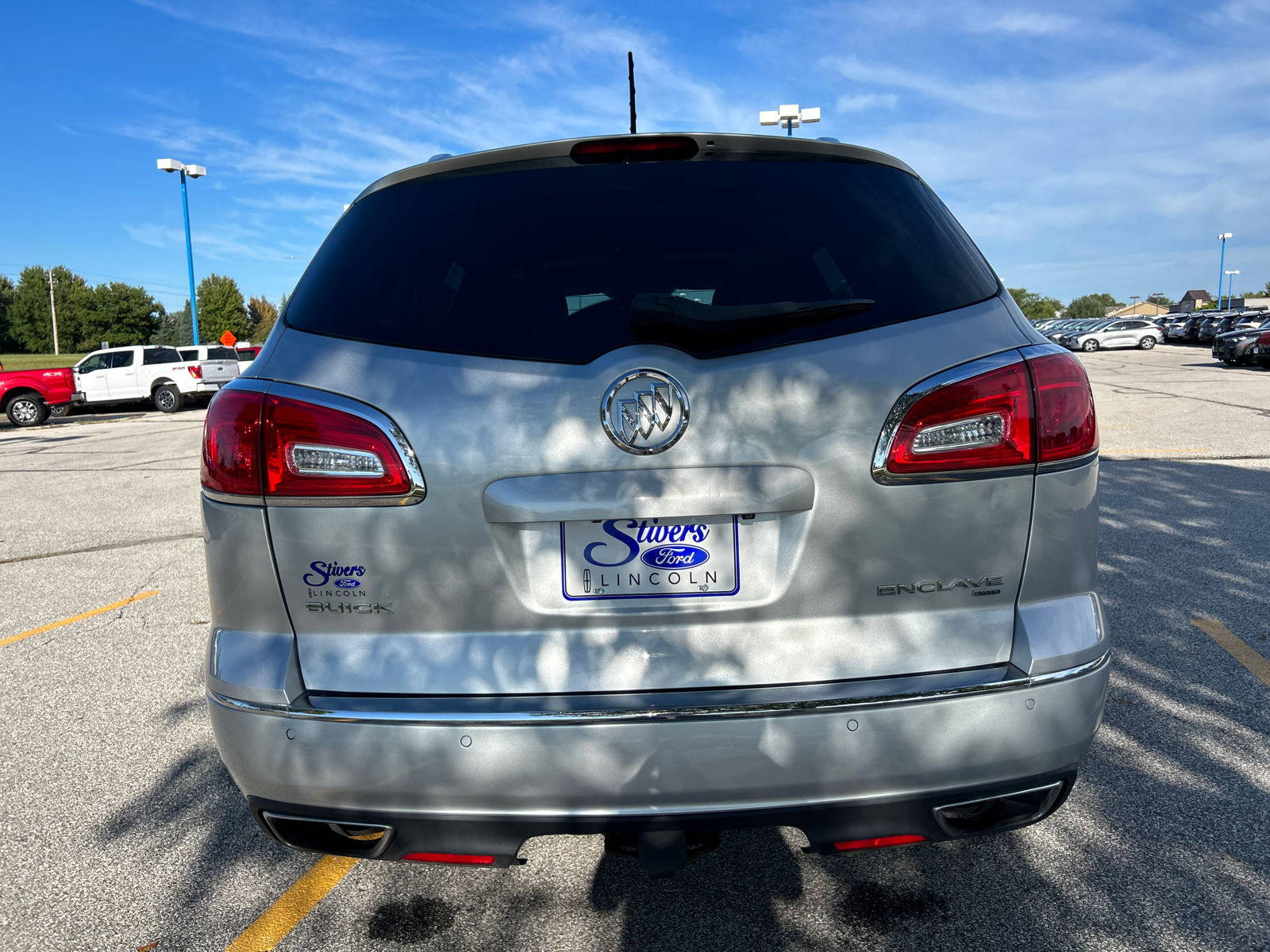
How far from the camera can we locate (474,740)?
165 centimetres

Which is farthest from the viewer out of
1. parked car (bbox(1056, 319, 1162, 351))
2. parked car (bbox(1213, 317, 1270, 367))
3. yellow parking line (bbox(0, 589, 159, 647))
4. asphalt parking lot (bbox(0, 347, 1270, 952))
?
parked car (bbox(1056, 319, 1162, 351))

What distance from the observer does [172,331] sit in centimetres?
10981

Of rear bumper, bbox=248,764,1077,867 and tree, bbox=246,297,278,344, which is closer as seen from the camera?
rear bumper, bbox=248,764,1077,867

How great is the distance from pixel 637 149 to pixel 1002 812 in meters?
1.66

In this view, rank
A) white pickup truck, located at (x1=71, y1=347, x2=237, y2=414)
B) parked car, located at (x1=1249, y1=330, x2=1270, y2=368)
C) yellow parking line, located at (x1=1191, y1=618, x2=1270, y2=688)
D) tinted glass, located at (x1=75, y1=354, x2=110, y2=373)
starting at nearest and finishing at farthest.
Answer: yellow parking line, located at (x1=1191, y1=618, x2=1270, y2=688), tinted glass, located at (x1=75, y1=354, x2=110, y2=373), white pickup truck, located at (x1=71, y1=347, x2=237, y2=414), parked car, located at (x1=1249, y1=330, x2=1270, y2=368)

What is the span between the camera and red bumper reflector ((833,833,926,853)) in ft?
5.62

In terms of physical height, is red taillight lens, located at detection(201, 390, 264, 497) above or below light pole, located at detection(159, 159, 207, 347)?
below

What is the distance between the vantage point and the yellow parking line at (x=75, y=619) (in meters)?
4.65

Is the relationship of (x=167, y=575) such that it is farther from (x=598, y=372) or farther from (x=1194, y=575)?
(x=1194, y=575)

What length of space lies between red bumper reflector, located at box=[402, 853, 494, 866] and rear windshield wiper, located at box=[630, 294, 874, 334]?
1116 millimetres

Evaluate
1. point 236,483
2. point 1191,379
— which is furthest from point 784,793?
point 1191,379

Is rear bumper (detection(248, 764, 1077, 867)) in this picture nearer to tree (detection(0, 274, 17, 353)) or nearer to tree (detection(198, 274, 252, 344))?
tree (detection(198, 274, 252, 344))

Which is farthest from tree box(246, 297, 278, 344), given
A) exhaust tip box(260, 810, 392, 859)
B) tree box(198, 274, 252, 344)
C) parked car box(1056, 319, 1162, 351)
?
exhaust tip box(260, 810, 392, 859)

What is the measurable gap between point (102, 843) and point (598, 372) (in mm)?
2263
